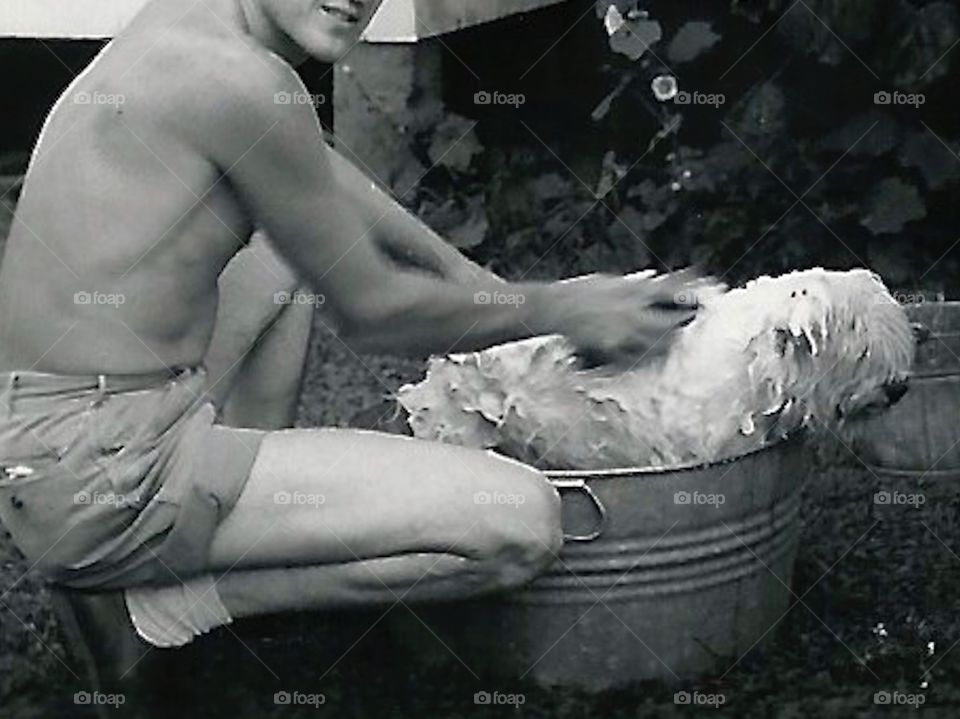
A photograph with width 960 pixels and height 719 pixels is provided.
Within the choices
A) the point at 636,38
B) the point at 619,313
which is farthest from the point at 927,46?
the point at 619,313

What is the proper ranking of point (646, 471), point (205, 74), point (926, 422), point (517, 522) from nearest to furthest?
point (205, 74)
point (517, 522)
point (646, 471)
point (926, 422)

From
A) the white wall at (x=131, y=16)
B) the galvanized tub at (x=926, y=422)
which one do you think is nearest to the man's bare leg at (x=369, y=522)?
the white wall at (x=131, y=16)

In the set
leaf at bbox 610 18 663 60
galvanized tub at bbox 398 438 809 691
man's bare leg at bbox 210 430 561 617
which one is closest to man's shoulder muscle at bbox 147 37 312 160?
man's bare leg at bbox 210 430 561 617

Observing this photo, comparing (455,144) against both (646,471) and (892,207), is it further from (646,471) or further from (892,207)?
(646,471)

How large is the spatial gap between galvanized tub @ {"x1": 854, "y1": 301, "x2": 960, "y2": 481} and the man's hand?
1.28m

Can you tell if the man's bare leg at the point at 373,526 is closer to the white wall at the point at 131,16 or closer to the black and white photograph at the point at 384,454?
the black and white photograph at the point at 384,454

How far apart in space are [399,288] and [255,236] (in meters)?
0.24

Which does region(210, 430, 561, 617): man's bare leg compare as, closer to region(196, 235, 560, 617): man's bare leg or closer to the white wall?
region(196, 235, 560, 617): man's bare leg

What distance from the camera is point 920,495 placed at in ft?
13.3

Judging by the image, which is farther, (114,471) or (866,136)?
(866,136)

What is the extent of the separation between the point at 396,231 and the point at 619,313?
0.36m

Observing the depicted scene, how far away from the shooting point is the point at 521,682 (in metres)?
3.09

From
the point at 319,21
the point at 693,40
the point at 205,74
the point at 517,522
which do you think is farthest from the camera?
the point at 693,40

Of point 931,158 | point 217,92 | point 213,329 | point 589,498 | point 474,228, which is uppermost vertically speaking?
point 217,92
